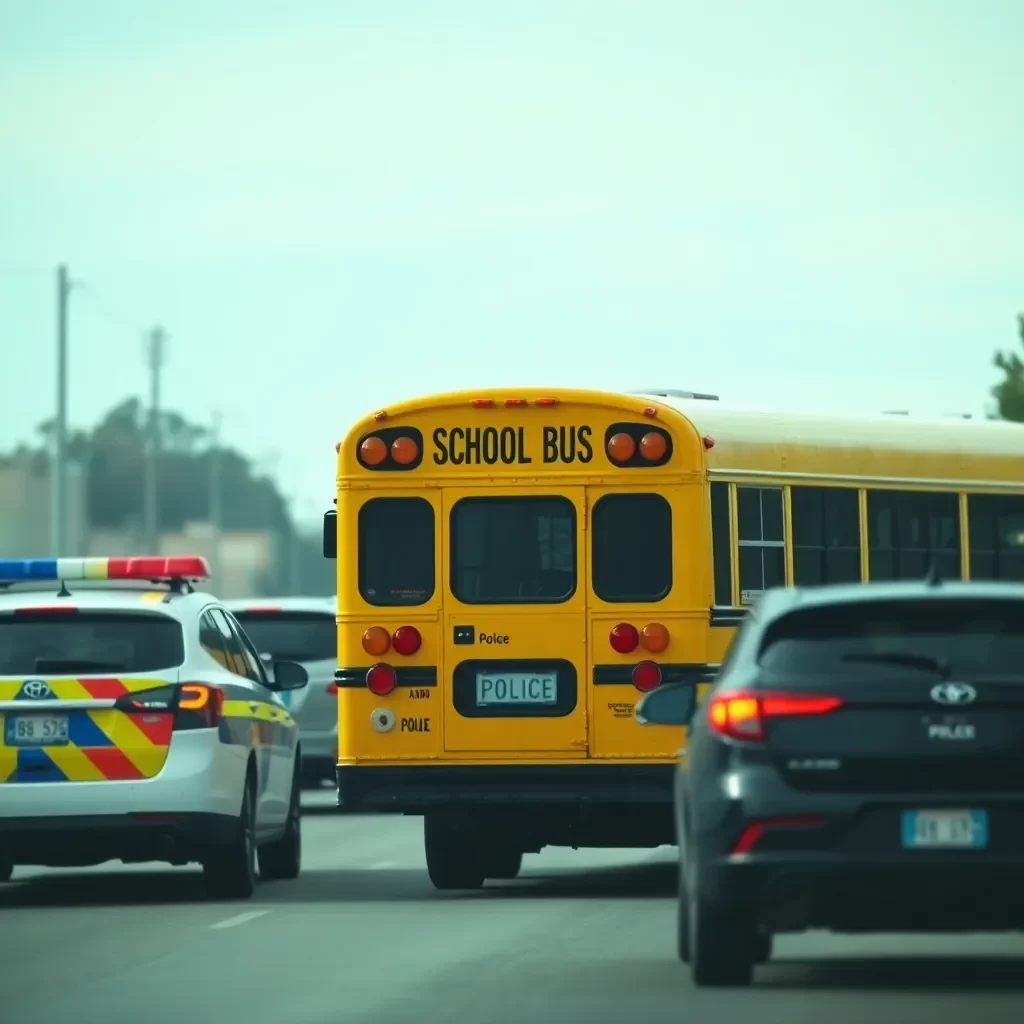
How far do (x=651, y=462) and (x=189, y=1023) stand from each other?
6525 millimetres

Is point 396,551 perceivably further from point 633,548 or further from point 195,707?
point 195,707

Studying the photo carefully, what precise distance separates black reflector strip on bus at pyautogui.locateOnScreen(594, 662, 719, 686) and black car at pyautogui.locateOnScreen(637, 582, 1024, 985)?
19.0 ft

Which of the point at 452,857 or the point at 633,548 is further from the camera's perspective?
the point at 452,857

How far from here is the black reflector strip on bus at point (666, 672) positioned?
16.9 m

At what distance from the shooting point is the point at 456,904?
55.0 feet

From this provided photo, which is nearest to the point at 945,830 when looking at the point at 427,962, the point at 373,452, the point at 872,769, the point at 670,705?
the point at 872,769

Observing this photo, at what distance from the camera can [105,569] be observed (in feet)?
56.4

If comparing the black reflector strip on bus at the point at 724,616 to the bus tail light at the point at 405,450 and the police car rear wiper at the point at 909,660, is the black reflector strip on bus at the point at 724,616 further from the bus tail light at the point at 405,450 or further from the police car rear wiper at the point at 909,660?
the police car rear wiper at the point at 909,660

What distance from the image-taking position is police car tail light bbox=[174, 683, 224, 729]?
53.9 feet

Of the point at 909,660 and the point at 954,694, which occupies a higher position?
the point at 909,660

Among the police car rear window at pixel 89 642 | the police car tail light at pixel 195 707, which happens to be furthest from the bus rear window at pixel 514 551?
the police car rear window at pixel 89 642

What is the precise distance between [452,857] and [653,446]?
264 centimetres

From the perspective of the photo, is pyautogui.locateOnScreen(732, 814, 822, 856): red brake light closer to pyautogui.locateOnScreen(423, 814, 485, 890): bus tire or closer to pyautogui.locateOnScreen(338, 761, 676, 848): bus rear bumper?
pyautogui.locateOnScreen(338, 761, 676, 848): bus rear bumper

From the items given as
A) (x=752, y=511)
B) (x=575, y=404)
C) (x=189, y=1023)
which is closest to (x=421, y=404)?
(x=575, y=404)
